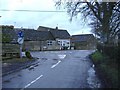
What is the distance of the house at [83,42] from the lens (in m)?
111

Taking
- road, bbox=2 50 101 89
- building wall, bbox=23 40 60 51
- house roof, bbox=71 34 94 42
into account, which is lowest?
road, bbox=2 50 101 89

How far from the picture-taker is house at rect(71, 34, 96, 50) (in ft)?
365

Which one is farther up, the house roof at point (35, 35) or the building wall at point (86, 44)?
the house roof at point (35, 35)

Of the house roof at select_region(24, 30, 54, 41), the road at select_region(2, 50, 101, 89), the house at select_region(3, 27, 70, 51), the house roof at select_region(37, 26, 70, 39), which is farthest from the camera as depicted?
the house roof at select_region(37, 26, 70, 39)

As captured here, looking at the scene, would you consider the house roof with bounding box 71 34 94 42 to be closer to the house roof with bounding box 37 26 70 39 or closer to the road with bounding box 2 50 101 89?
the house roof with bounding box 37 26 70 39

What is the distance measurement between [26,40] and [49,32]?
17020 mm

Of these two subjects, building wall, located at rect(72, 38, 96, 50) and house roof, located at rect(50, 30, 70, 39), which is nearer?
house roof, located at rect(50, 30, 70, 39)

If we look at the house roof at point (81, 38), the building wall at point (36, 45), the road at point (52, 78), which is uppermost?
the house roof at point (81, 38)

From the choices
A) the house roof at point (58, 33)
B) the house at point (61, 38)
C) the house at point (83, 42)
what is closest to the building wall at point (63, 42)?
the house at point (61, 38)

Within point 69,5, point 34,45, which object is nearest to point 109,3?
point 69,5

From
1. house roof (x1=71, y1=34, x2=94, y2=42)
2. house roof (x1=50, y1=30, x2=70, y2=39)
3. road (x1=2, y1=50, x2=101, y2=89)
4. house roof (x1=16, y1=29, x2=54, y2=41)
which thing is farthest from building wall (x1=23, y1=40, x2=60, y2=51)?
road (x1=2, y1=50, x2=101, y2=89)

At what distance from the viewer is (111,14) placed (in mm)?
19844

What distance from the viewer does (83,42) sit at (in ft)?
385

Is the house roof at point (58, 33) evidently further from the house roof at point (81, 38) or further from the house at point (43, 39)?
the house roof at point (81, 38)
